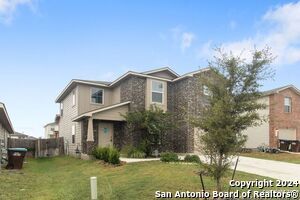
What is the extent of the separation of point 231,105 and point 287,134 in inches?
973

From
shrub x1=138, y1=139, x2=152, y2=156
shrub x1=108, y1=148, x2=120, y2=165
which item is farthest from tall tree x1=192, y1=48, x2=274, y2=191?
shrub x1=138, y1=139, x2=152, y2=156

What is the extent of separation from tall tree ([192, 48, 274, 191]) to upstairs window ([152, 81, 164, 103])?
17.2 m

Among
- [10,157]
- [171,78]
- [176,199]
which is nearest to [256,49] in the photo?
[176,199]

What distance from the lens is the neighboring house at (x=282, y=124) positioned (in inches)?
1216

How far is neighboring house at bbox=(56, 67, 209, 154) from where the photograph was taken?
2600 centimetres

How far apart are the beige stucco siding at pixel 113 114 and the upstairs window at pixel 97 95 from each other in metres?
3.70

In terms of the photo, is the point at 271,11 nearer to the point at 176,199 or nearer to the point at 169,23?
the point at 169,23

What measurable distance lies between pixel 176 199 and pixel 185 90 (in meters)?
17.7

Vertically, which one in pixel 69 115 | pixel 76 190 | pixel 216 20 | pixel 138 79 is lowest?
pixel 76 190

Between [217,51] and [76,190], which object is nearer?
[217,51]

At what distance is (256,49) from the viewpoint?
9898 mm

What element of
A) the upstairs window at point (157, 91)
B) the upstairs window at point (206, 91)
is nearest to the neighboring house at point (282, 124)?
the upstairs window at point (157, 91)

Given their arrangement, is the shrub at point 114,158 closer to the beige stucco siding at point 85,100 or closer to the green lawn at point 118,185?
the green lawn at point 118,185

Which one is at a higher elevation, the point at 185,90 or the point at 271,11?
the point at 271,11
